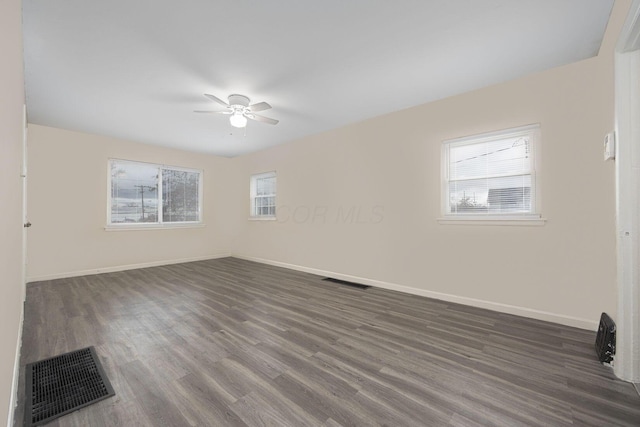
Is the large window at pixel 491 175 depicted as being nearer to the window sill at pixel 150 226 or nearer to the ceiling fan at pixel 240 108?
the ceiling fan at pixel 240 108

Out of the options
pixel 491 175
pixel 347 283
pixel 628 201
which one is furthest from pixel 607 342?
pixel 347 283

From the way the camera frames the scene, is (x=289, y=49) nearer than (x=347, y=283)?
Yes

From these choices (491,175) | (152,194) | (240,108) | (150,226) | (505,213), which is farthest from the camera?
(152,194)

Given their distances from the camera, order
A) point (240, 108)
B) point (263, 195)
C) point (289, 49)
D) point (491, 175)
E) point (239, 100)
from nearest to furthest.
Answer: point (289, 49), point (491, 175), point (239, 100), point (240, 108), point (263, 195)

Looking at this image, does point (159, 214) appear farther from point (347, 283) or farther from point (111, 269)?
point (347, 283)

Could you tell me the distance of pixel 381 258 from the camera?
4.04 m

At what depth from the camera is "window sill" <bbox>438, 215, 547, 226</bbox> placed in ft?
9.20

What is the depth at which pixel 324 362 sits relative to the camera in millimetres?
1980

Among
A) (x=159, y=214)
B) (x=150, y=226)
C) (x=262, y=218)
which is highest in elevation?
(x=159, y=214)

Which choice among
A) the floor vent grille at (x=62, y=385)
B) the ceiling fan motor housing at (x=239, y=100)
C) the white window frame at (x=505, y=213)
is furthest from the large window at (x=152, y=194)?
the white window frame at (x=505, y=213)

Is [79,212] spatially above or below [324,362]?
above

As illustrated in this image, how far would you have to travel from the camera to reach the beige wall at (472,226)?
8.30 feet

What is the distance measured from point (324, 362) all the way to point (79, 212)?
532 centimetres

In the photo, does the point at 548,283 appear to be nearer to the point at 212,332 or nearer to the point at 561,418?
the point at 561,418
